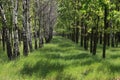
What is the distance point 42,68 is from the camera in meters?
14.6

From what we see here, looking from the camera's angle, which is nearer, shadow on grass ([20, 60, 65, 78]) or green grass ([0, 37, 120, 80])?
green grass ([0, 37, 120, 80])

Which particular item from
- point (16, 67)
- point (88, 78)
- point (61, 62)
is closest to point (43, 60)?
point (61, 62)

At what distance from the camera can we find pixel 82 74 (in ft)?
46.5

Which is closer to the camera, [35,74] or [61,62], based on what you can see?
[35,74]

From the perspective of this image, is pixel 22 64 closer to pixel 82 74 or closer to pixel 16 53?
pixel 82 74

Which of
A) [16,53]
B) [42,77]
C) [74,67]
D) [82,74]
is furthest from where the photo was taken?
[16,53]

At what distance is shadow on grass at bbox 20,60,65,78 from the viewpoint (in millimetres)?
13702

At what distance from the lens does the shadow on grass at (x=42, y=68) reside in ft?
45.0

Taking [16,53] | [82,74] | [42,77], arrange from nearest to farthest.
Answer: [42,77] → [82,74] → [16,53]

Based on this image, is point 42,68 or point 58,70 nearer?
point 58,70

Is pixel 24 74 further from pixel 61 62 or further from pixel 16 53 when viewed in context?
pixel 16 53

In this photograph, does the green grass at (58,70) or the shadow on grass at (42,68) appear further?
the shadow on grass at (42,68)

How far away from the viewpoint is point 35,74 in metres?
13.5

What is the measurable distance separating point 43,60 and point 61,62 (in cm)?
98
